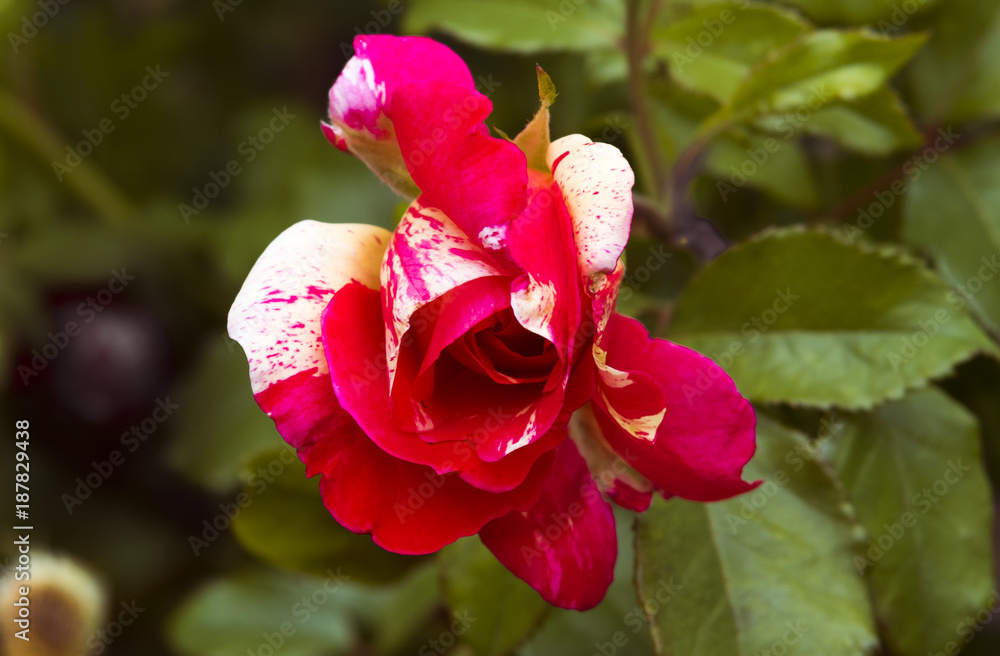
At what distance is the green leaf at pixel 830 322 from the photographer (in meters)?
0.43

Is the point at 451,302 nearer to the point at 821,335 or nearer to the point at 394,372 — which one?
the point at 394,372

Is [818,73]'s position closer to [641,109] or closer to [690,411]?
[641,109]

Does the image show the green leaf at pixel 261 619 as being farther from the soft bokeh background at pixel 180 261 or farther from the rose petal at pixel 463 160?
the rose petal at pixel 463 160

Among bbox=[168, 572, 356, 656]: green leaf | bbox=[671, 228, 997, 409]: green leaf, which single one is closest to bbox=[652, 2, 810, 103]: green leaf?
bbox=[671, 228, 997, 409]: green leaf

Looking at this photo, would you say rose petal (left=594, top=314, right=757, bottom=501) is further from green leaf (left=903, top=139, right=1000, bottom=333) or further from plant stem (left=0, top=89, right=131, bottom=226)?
plant stem (left=0, top=89, right=131, bottom=226)

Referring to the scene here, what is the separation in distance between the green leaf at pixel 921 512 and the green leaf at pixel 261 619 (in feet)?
1.52

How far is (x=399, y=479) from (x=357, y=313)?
0.22 feet

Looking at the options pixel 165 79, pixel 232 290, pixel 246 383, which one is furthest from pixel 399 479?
pixel 165 79

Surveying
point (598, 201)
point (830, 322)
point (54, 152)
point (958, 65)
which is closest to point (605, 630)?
point (830, 322)

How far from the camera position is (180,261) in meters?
0.92

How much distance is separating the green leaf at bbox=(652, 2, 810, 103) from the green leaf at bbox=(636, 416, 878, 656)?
9.6 inches

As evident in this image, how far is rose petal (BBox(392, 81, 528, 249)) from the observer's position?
0.98 feet

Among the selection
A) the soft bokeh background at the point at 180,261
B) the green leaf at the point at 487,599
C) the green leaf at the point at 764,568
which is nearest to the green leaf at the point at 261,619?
the soft bokeh background at the point at 180,261

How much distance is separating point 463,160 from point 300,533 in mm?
318
